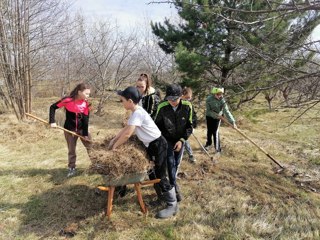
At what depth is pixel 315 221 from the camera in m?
3.57

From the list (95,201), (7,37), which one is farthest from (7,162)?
(7,37)

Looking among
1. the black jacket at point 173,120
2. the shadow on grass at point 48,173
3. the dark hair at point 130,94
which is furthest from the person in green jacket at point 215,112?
the shadow on grass at point 48,173

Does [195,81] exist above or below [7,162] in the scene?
above

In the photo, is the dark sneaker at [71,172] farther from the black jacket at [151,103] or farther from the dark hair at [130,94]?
the dark hair at [130,94]

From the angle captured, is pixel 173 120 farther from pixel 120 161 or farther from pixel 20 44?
pixel 20 44

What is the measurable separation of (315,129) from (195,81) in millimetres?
5050

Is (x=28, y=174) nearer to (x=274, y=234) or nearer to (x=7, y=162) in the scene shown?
(x=7, y=162)

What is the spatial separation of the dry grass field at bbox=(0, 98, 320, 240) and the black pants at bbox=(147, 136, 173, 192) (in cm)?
44

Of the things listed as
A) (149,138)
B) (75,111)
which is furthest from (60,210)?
(149,138)

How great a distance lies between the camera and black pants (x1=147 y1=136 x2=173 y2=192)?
3407 mm

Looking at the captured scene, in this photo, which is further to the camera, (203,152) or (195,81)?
(195,81)

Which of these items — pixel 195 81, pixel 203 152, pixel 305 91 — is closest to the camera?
pixel 305 91

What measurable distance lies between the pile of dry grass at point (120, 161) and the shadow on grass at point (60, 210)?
0.79m

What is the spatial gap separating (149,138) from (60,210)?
158 cm
